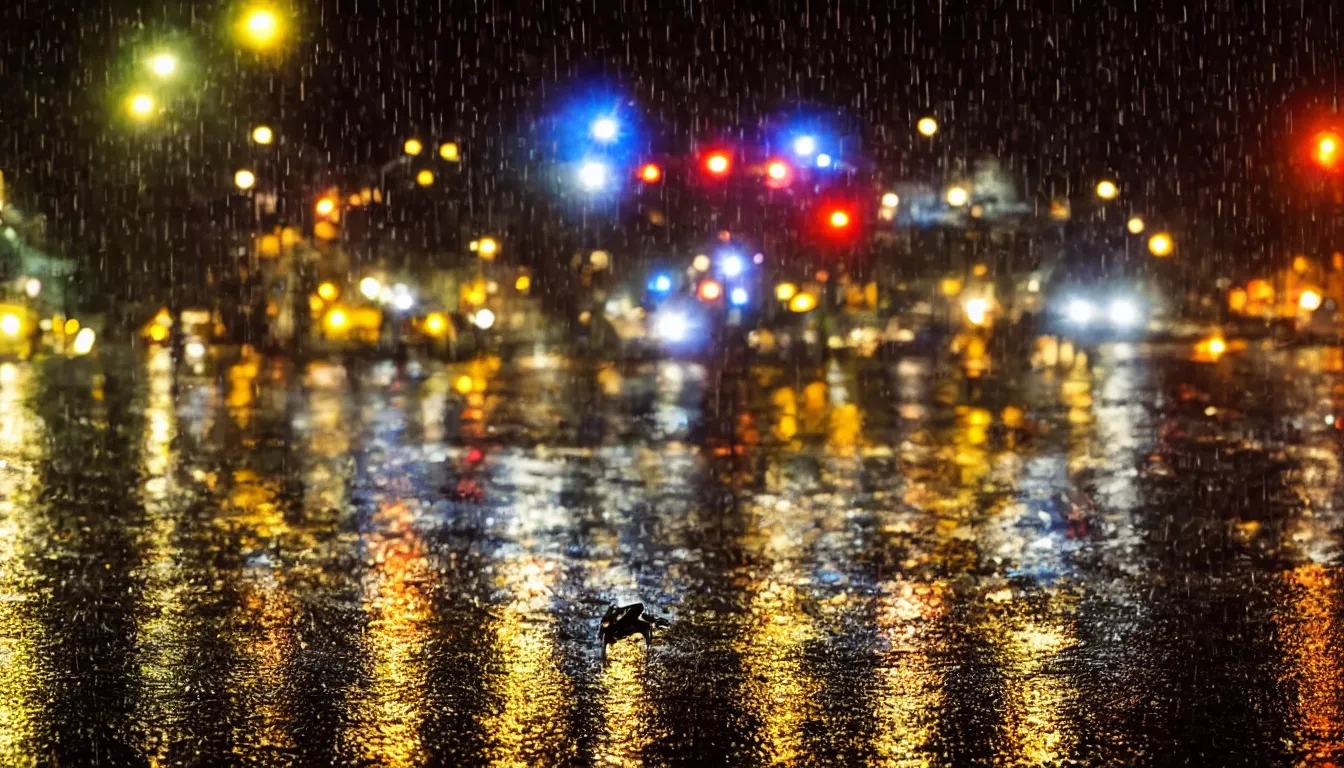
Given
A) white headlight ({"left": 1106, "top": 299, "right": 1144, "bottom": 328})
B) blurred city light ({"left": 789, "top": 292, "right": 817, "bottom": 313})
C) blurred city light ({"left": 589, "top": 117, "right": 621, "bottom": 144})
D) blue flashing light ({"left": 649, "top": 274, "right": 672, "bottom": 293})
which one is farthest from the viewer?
white headlight ({"left": 1106, "top": 299, "right": 1144, "bottom": 328})

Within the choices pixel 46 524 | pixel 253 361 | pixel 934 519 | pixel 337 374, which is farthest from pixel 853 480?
pixel 253 361

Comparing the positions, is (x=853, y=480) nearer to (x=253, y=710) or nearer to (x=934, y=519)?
(x=934, y=519)

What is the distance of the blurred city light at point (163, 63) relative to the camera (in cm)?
2875

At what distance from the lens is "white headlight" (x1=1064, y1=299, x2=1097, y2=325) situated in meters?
54.7

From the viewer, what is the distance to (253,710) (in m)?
6.61

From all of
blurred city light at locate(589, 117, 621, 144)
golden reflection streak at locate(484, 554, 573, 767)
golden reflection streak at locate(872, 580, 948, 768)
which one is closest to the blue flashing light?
blurred city light at locate(589, 117, 621, 144)

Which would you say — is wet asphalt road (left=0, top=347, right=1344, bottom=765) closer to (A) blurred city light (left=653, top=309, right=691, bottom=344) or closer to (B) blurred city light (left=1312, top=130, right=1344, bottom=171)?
(B) blurred city light (left=1312, top=130, right=1344, bottom=171)

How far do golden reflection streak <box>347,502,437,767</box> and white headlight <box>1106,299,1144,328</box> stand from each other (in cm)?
4970

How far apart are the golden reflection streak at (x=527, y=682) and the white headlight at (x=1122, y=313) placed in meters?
50.6

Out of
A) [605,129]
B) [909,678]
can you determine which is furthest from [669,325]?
[909,678]

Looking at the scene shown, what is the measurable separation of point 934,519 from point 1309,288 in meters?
50.0

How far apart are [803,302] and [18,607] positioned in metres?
32.7

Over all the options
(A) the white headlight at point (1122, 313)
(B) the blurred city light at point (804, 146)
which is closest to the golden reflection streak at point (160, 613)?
(B) the blurred city light at point (804, 146)

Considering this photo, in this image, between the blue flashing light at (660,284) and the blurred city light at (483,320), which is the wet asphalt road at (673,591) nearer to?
the blue flashing light at (660,284)
